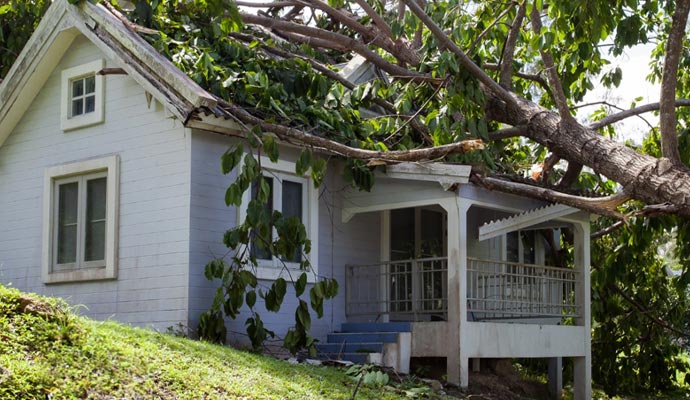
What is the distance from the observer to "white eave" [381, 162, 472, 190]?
13.7 m

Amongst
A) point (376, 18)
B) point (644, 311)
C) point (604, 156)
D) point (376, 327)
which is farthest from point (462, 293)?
point (644, 311)

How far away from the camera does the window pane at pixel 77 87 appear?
52.0ft

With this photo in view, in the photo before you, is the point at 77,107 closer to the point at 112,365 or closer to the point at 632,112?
the point at 112,365

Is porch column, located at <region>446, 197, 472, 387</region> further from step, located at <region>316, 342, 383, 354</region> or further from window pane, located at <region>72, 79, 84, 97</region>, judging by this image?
window pane, located at <region>72, 79, 84, 97</region>

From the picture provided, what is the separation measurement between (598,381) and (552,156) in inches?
246

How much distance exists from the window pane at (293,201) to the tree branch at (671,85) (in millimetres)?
5243

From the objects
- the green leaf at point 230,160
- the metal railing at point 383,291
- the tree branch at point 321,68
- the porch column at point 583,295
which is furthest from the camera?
the tree branch at point 321,68

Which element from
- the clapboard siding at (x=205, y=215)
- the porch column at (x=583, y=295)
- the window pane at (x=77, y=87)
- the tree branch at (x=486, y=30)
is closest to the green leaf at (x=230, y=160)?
the clapboard siding at (x=205, y=215)

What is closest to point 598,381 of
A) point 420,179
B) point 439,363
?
point 439,363

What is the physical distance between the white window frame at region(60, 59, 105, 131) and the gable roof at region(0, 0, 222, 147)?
449 millimetres

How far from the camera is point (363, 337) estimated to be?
579 inches

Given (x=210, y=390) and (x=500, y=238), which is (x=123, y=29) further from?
(x=500, y=238)

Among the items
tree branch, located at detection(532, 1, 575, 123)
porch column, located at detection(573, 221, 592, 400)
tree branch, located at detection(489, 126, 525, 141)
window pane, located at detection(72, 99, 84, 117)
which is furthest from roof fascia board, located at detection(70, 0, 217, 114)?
porch column, located at detection(573, 221, 592, 400)

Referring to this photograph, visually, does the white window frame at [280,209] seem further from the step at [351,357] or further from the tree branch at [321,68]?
the tree branch at [321,68]
